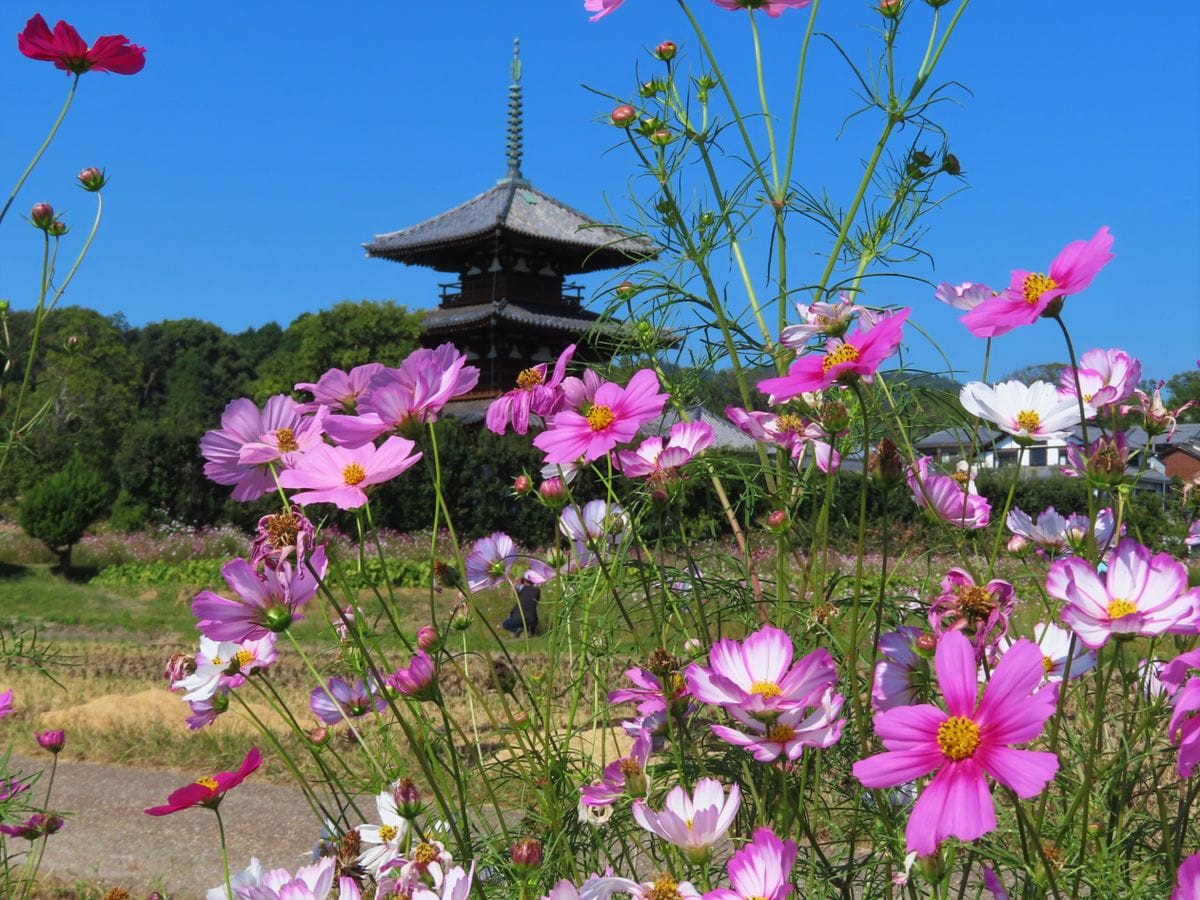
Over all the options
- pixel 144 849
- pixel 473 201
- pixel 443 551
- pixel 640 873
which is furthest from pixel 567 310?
pixel 640 873

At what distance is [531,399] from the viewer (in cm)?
114

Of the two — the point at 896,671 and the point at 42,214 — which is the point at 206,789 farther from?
the point at 42,214

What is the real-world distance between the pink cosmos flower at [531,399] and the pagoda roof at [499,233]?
54.8 ft

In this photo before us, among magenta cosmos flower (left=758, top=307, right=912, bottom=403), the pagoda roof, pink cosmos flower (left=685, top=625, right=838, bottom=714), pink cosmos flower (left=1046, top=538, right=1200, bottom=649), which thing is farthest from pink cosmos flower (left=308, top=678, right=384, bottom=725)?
the pagoda roof

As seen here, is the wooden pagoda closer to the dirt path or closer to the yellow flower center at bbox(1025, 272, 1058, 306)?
the dirt path

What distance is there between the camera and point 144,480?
53.1 ft

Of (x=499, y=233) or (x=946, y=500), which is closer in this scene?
(x=946, y=500)

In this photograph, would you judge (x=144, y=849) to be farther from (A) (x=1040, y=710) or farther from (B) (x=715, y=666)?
(A) (x=1040, y=710)

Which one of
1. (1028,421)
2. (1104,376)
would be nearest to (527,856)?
(1028,421)

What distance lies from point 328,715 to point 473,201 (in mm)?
20801

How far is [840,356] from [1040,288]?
6.3 inches

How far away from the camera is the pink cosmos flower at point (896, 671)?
939 millimetres

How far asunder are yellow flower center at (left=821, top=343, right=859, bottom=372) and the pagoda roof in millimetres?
16980

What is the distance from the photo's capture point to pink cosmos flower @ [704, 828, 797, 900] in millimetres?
818
